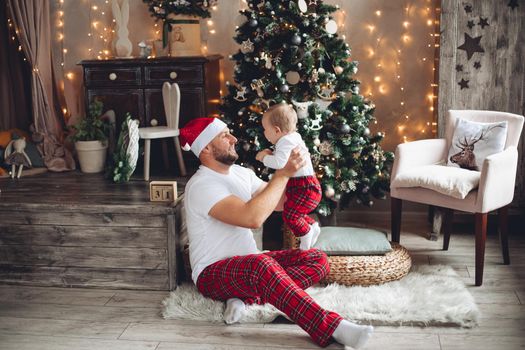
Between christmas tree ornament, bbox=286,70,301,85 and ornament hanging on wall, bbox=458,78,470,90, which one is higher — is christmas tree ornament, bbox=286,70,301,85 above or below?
above

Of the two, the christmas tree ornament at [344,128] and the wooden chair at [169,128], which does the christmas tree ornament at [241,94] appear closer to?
the wooden chair at [169,128]

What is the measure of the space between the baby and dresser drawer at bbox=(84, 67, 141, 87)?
208 cm

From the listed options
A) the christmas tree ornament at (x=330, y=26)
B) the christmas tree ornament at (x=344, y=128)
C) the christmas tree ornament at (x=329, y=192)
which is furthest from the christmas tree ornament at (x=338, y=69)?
the christmas tree ornament at (x=329, y=192)

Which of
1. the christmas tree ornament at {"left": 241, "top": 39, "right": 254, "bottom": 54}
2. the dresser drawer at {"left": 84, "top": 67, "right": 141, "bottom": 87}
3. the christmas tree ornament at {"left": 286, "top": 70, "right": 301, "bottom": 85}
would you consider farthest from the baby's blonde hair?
the dresser drawer at {"left": 84, "top": 67, "right": 141, "bottom": 87}

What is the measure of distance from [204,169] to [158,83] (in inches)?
76.2

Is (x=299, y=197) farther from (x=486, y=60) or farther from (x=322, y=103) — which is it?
(x=486, y=60)

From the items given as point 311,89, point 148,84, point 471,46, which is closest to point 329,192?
point 311,89

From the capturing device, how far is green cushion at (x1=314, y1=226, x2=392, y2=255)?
337 centimetres

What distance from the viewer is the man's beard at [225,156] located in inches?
113

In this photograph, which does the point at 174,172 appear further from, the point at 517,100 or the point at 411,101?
the point at 517,100

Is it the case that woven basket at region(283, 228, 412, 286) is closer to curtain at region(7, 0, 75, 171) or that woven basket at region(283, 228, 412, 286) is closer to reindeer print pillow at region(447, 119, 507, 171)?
reindeer print pillow at region(447, 119, 507, 171)

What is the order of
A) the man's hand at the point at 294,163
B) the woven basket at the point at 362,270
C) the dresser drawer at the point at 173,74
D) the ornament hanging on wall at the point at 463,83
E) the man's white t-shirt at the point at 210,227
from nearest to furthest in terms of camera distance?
the man's hand at the point at 294,163 → the man's white t-shirt at the point at 210,227 → the woven basket at the point at 362,270 → the ornament hanging on wall at the point at 463,83 → the dresser drawer at the point at 173,74

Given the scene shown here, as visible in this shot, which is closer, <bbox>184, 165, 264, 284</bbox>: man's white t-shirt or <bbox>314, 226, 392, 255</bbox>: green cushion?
<bbox>184, 165, 264, 284</bbox>: man's white t-shirt

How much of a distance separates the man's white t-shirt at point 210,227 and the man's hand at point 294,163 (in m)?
0.29
